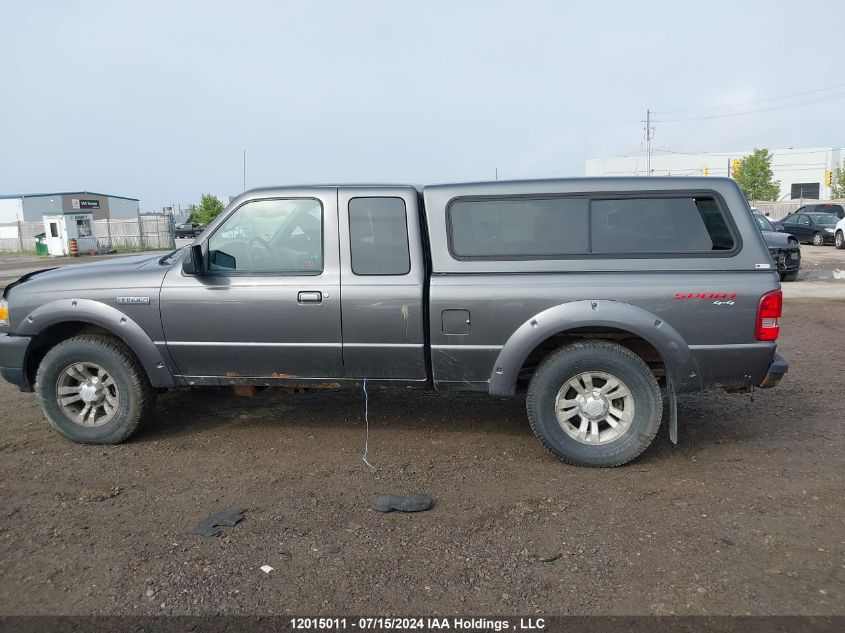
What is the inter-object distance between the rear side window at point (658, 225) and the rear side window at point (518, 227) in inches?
5.3

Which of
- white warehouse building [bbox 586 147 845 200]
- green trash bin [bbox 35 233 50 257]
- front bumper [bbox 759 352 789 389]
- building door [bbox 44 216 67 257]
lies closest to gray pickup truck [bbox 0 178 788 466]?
front bumper [bbox 759 352 789 389]

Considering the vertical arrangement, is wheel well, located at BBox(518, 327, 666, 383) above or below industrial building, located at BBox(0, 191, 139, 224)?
below

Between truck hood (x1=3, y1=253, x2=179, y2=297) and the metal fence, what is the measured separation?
33.2m

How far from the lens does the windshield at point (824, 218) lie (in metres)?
24.6

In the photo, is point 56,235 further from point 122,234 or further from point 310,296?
point 310,296

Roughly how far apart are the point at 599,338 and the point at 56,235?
3500 cm

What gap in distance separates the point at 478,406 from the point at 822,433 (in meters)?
2.66

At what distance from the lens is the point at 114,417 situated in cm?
492

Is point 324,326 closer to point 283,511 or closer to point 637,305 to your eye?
point 283,511

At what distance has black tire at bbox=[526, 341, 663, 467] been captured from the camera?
4312mm

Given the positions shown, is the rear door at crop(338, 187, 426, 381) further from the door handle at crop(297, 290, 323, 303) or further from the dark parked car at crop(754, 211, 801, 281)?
the dark parked car at crop(754, 211, 801, 281)

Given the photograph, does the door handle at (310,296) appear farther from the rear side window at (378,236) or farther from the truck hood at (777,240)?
the truck hood at (777,240)

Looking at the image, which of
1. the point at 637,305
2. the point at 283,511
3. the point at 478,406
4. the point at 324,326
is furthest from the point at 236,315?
the point at 637,305

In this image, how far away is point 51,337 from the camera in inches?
200
